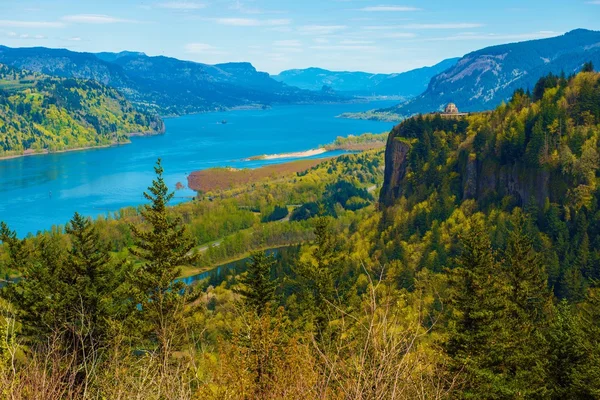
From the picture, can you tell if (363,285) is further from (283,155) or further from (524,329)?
(283,155)

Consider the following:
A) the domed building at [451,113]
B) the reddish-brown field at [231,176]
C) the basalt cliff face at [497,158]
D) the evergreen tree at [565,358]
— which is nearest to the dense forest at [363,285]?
the evergreen tree at [565,358]

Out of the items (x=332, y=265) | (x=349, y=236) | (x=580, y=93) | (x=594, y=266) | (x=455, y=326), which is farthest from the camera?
(x=349, y=236)

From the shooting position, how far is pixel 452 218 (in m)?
63.5

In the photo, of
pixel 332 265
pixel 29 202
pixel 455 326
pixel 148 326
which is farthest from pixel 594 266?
pixel 29 202

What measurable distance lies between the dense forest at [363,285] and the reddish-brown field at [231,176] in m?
13.3

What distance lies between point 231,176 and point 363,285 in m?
95.6

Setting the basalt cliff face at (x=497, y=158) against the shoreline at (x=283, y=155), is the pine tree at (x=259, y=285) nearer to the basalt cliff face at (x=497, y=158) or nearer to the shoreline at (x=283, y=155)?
the basalt cliff face at (x=497, y=158)

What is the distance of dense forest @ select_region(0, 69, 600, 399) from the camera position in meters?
14.2

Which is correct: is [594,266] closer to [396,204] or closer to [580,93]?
[580,93]

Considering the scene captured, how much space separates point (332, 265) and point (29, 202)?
111 m

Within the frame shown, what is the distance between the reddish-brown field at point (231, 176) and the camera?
5482 inches

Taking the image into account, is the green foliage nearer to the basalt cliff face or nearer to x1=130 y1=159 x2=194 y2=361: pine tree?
the basalt cliff face

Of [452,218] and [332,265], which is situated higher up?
[332,265]

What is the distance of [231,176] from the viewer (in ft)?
489
